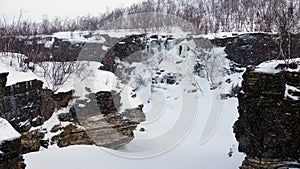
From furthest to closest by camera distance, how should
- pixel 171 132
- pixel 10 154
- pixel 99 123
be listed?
pixel 171 132 → pixel 99 123 → pixel 10 154

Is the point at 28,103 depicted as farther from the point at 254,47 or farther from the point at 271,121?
the point at 254,47

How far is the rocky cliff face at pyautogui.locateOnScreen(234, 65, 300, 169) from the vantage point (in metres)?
4.75

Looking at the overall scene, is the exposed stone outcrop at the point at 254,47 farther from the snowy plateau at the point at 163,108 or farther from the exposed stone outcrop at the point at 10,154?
the exposed stone outcrop at the point at 10,154

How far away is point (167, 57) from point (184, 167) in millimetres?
9211

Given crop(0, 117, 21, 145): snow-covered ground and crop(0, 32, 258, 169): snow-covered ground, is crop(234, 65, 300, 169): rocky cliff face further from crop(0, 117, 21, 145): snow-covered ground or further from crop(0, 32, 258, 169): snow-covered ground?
crop(0, 117, 21, 145): snow-covered ground

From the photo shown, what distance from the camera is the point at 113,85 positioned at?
8.28 meters

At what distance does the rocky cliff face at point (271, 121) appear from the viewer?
475cm

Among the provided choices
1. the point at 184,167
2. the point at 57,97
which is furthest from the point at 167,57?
the point at 184,167

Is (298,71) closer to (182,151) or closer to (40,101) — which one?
(182,151)

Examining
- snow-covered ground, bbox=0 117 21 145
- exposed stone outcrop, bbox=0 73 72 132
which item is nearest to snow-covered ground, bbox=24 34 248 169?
exposed stone outcrop, bbox=0 73 72 132

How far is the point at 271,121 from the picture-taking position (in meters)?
4.83

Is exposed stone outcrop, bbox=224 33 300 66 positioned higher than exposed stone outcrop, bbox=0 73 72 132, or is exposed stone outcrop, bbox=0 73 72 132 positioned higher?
exposed stone outcrop, bbox=224 33 300 66

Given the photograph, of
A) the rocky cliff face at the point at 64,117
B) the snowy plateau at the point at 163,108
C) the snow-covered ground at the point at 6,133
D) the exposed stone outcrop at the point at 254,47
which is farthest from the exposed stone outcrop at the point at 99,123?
the exposed stone outcrop at the point at 254,47

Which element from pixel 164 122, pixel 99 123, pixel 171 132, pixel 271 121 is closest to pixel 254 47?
pixel 164 122
